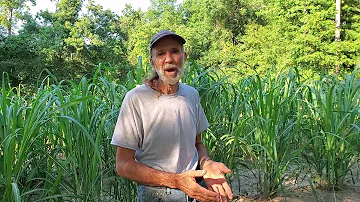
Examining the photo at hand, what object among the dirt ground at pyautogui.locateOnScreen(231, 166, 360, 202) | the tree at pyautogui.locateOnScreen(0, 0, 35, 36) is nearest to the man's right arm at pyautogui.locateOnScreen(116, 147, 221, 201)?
→ the dirt ground at pyautogui.locateOnScreen(231, 166, 360, 202)

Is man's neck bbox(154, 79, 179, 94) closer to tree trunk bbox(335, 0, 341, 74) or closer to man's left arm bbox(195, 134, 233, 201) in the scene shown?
man's left arm bbox(195, 134, 233, 201)

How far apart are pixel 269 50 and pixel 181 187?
661 inches

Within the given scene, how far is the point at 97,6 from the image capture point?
2264 centimetres

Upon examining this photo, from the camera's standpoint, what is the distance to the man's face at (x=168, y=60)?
143 cm

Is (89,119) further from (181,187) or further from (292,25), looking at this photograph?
(292,25)

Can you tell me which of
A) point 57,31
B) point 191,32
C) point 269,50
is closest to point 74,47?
point 57,31

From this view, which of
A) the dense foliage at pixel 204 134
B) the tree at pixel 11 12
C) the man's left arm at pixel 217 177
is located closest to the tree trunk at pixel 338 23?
the dense foliage at pixel 204 134

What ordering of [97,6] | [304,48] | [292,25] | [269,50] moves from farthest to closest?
[97,6] → [269,50] → [292,25] → [304,48]

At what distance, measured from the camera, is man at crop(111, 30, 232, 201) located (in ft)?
4.45

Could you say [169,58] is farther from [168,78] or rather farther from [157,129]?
[157,129]

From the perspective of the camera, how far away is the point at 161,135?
1431 millimetres

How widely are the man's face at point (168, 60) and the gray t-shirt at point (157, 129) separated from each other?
9 cm

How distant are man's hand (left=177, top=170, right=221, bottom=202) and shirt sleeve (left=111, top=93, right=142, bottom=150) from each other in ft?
0.86

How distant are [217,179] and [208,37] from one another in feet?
74.9
